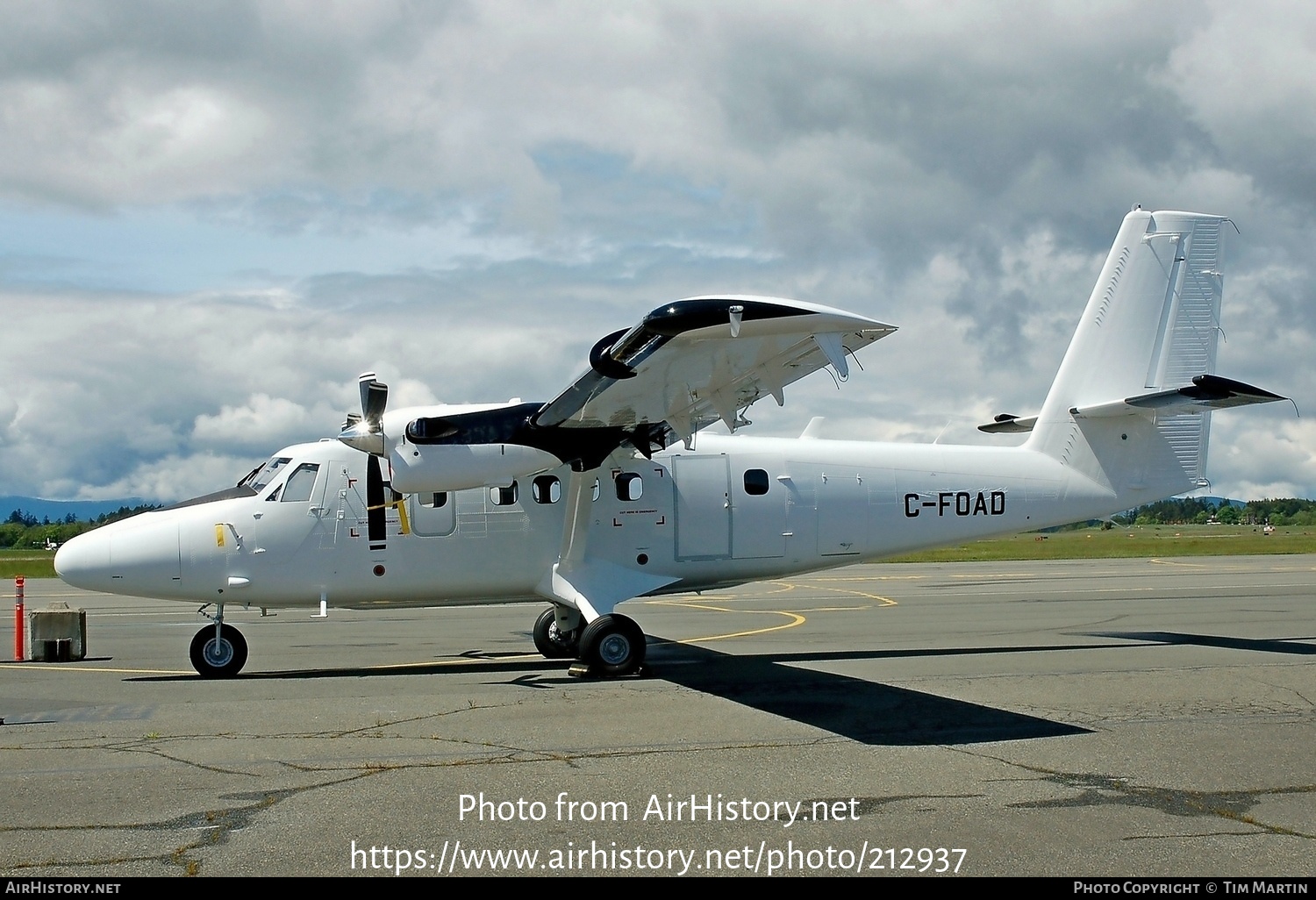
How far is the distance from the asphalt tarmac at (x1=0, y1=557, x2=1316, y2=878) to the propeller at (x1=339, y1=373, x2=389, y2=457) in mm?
2863

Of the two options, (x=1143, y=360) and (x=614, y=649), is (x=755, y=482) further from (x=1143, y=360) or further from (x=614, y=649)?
(x=1143, y=360)

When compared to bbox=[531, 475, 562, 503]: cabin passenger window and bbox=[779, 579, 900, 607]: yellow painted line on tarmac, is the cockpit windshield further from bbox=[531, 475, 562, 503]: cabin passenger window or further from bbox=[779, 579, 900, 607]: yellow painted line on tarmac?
bbox=[779, 579, 900, 607]: yellow painted line on tarmac

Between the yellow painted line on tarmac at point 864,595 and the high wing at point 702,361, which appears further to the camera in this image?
the yellow painted line on tarmac at point 864,595

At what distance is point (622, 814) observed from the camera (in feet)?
23.3

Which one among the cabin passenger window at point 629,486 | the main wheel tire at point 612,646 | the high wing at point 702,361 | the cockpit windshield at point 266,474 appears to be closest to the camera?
the high wing at point 702,361

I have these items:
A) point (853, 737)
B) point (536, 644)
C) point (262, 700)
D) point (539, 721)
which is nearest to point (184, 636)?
point (536, 644)

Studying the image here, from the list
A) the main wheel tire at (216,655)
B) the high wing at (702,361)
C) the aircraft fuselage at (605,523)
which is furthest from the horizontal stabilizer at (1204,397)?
the main wheel tire at (216,655)

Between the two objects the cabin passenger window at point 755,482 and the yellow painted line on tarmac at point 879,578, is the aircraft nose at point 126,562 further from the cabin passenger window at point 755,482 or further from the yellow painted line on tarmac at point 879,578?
the yellow painted line on tarmac at point 879,578

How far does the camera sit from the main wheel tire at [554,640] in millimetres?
16438

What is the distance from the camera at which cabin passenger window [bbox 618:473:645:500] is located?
15648mm

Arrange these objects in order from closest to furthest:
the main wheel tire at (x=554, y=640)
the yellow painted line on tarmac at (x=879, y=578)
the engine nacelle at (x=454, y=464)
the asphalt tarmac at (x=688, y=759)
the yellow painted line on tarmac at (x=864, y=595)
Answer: the asphalt tarmac at (x=688, y=759) → the engine nacelle at (x=454, y=464) → the main wheel tire at (x=554, y=640) → the yellow painted line on tarmac at (x=864, y=595) → the yellow painted line on tarmac at (x=879, y=578)

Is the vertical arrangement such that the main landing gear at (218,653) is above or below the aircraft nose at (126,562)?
below

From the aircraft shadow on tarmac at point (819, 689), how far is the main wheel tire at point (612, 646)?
37cm

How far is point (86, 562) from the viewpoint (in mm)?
14273
